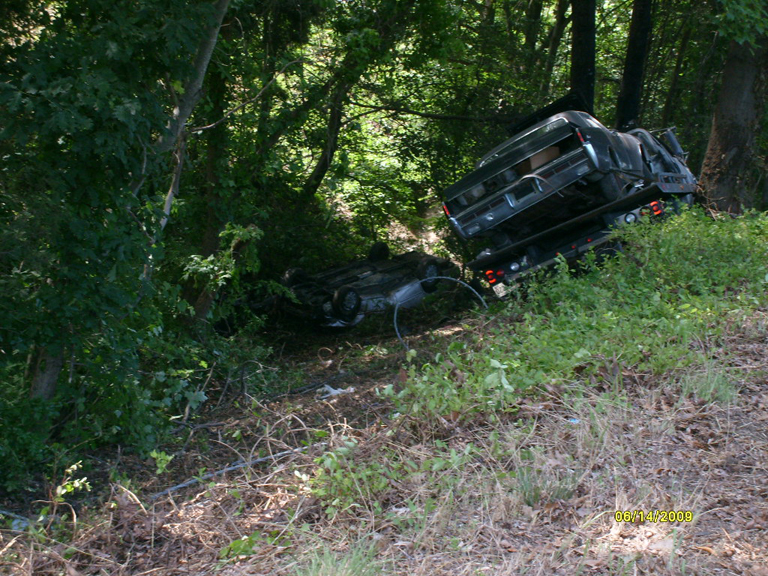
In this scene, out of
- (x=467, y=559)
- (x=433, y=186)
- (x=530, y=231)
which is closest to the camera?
(x=467, y=559)

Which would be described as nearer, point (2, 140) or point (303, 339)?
point (2, 140)

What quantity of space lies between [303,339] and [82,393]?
5.61 m

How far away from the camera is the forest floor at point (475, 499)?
339cm

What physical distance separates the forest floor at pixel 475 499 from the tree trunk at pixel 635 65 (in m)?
10.4

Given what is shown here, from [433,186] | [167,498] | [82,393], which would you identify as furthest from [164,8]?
[433,186]

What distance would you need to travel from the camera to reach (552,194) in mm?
8977

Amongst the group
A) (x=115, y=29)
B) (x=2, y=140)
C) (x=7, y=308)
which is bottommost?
(x=7, y=308)

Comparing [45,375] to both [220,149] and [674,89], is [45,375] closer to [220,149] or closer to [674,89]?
[220,149]

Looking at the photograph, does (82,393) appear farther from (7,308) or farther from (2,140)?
(2,140)

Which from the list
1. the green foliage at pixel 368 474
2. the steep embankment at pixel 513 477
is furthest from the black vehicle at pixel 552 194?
the green foliage at pixel 368 474

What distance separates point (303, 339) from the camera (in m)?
10.5
